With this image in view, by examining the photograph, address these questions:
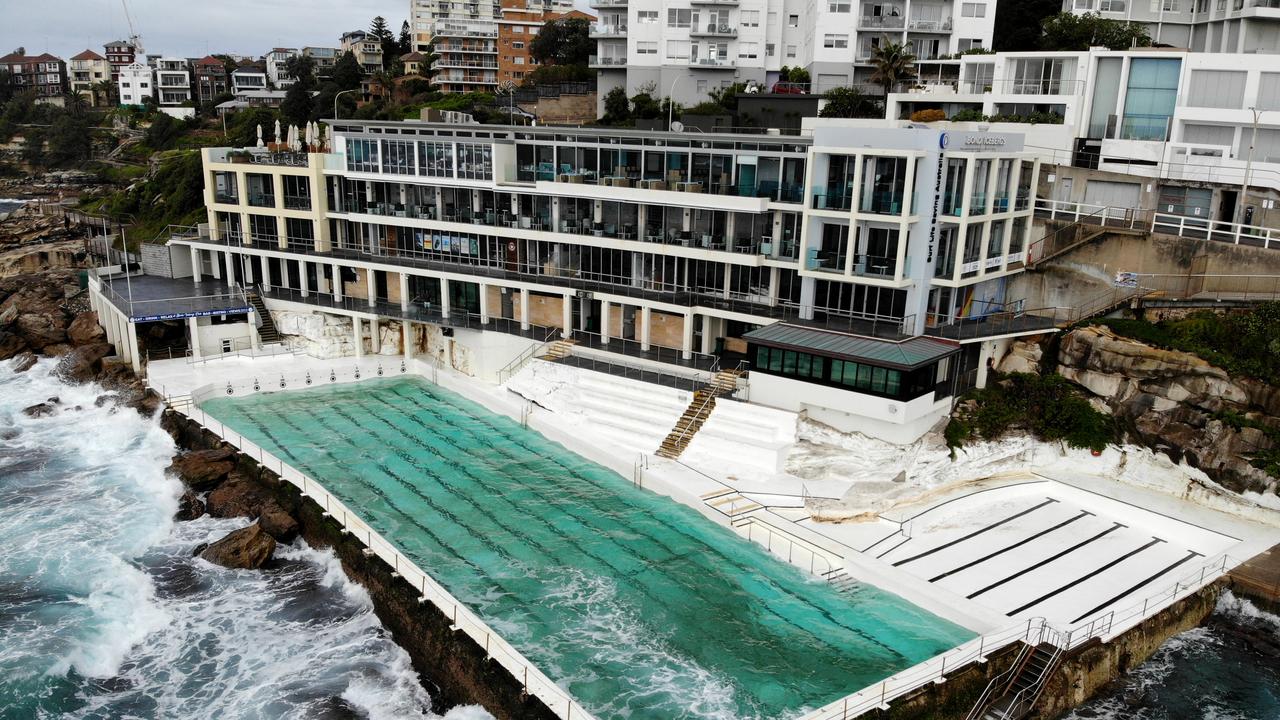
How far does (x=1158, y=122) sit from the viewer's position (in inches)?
1859

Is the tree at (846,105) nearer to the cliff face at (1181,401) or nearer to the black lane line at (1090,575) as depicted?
the cliff face at (1181,401)

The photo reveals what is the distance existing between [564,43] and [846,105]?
1793 inches

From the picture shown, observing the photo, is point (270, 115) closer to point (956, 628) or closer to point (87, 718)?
point (87, 718)

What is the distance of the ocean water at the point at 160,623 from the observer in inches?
952

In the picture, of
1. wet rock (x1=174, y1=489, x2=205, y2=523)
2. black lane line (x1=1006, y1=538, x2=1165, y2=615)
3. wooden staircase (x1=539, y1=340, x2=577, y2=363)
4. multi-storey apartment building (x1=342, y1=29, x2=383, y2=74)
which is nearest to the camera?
black lane line (x1=1006, y1=538, x2=1165, y2=615)

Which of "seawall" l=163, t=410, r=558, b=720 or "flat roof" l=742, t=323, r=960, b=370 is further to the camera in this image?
"flat roof" l=742, t=323, r=960, b=370

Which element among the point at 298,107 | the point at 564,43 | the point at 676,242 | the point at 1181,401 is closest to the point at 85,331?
the point at 676,242

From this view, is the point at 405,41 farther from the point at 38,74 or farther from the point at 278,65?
the point at 38,74

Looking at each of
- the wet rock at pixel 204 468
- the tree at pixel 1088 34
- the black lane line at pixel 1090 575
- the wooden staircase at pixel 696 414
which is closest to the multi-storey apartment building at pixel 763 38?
the tree at pixel 1088 34

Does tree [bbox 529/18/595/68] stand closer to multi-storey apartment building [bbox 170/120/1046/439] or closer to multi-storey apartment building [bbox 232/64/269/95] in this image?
multi-storey apartment building [bbox 170/120/1046/439]

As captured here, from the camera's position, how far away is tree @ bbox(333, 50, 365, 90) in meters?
108

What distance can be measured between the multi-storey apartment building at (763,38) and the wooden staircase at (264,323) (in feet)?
113

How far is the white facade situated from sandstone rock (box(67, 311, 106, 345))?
11025 cm

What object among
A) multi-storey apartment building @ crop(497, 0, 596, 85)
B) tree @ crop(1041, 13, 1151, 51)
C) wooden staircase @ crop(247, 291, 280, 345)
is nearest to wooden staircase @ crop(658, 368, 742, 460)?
wooden staircase @ crop(247, 291, 280, 345)
